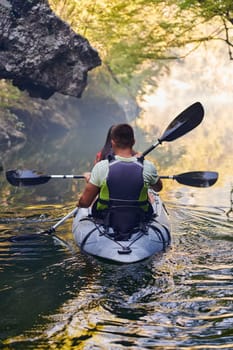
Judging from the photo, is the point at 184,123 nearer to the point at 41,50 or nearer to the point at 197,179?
the point at 197,179

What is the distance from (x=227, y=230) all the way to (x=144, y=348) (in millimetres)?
4760

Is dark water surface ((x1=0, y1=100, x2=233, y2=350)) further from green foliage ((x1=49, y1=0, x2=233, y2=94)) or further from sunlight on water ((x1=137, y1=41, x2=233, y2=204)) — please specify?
sunlight on water ((x1=137, y1=41, x2=233, y2=204))

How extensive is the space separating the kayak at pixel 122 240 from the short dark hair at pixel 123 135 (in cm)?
110

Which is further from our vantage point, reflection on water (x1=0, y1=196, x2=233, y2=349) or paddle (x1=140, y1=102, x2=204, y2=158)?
paddle (x1=140, y1=102, x2=204, y2=158)

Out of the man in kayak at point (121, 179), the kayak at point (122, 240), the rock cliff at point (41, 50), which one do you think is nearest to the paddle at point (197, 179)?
the kayak at point (122, 240)

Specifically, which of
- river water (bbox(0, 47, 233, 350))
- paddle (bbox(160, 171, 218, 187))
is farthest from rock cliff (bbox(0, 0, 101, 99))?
paddle (bbox(160, 171, 218, 187))

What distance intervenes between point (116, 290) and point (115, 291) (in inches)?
1.3

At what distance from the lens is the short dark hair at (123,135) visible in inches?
274

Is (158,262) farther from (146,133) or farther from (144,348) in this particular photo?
(146,133)

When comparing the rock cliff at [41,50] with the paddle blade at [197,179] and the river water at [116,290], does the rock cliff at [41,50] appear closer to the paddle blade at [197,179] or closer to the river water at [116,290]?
the river water at [116,290]

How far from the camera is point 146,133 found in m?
37.6

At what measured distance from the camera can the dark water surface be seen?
15.9 feet

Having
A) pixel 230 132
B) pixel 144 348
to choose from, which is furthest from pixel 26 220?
pixel 230 132

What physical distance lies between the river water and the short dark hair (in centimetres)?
148
